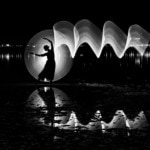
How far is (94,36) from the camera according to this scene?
2342cm

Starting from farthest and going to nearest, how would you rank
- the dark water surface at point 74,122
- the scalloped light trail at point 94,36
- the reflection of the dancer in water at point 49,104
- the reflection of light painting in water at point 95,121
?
the scalloped light trail at point 94,36
the reflection of the dancer in water at point 49,104
the reflection of light painting in water at point 95,121
the dark water surface at point 74,122

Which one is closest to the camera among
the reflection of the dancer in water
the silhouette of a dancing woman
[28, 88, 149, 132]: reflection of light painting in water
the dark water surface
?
the dark water surface

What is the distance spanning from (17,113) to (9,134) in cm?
288

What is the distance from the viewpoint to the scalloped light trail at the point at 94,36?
2191 centimetres

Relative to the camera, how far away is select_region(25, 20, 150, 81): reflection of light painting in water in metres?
21.9

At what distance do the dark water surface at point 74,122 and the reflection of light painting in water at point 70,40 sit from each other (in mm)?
6634

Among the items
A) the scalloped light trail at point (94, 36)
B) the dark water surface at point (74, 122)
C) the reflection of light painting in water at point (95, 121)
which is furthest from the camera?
the scalloped light trail at point (94, 36)

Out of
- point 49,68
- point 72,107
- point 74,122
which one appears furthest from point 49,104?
point 49,68

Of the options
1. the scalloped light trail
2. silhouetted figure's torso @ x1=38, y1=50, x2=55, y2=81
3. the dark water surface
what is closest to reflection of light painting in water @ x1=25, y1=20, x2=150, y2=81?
the scalloped light trail

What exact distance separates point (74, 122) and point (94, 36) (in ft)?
44.2

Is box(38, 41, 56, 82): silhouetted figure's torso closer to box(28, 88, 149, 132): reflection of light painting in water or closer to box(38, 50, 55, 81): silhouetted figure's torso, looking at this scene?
box(38, 50, 55, 81): silhouetted figure's torso

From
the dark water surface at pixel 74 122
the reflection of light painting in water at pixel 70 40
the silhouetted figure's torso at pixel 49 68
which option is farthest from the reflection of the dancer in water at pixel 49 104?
the reflection of light painting in water at pixel 70 40

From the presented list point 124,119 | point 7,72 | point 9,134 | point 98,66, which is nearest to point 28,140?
point 9,134

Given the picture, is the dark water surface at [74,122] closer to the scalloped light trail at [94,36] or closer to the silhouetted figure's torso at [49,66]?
the silhouetted figure's torso at [49,66]
